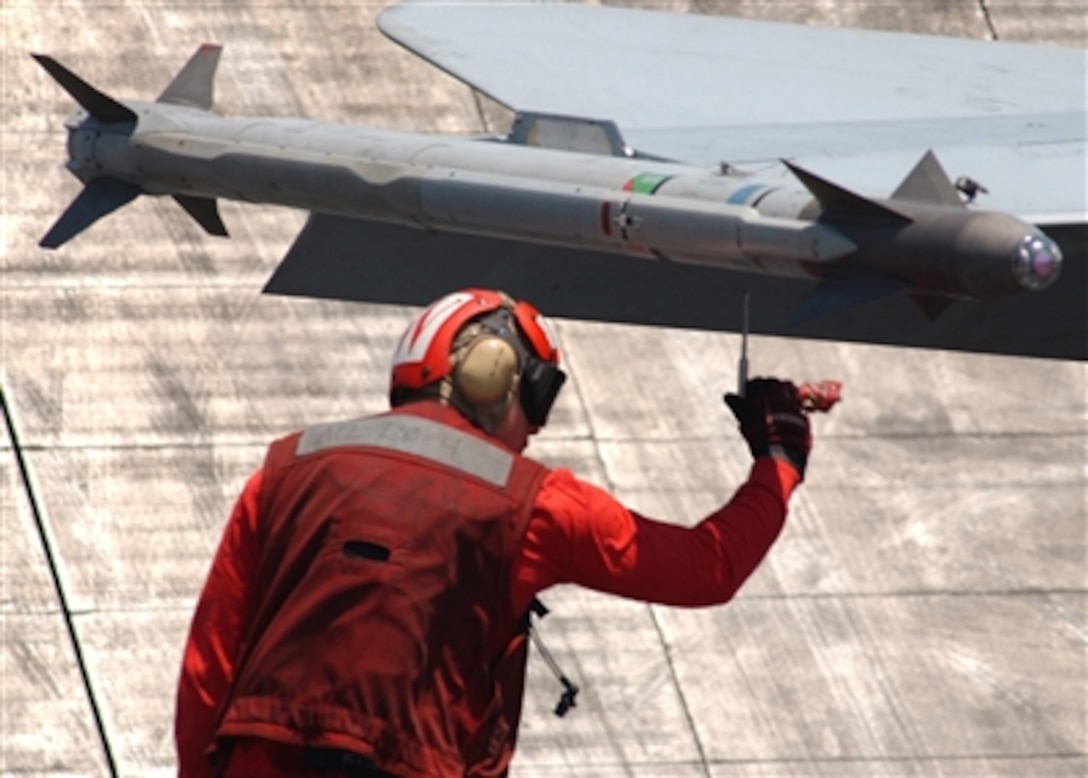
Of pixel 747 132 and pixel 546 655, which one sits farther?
pixel 747 132

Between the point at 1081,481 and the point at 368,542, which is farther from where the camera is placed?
the point at 1081,481

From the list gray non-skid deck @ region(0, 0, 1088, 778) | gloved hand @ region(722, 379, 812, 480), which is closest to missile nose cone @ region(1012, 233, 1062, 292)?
gloved hand @ region(722, 379, 812, 480)

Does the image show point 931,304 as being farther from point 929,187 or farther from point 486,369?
point 486,369

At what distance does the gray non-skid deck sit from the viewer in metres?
13.3

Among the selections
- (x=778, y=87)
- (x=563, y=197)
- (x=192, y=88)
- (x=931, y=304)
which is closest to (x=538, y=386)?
(x=563, y=197)

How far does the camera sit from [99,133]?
7.82 metres

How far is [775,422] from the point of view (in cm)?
597

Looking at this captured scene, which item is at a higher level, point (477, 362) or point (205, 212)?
point (477, 362)

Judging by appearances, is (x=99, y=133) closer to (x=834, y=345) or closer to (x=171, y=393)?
(x=171, y=393)

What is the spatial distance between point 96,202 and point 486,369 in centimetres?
275

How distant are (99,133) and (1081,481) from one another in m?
9.48

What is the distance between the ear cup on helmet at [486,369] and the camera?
18.5 feet

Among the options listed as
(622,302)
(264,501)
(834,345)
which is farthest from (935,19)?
(264,501)

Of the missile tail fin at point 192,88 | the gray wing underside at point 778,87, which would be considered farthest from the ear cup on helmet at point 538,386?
the missile tail fin at point 192,88
